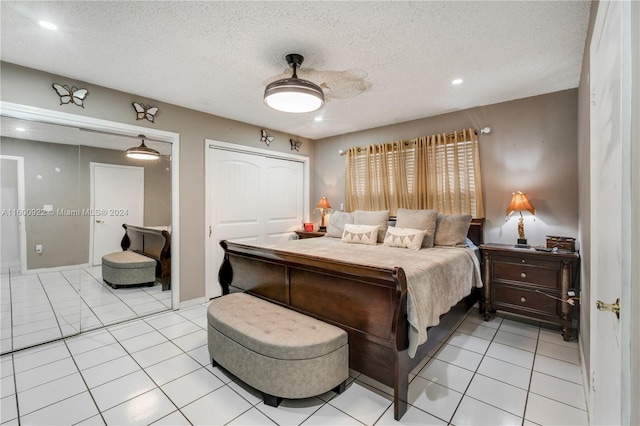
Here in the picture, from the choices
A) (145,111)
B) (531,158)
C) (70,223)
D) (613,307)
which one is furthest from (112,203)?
(531,158)

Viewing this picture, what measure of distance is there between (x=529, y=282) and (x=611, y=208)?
2.28m

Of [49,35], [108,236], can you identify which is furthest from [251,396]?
[49,35]

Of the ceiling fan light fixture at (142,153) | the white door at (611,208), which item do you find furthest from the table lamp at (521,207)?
the ceiling fan light fixture at (142,153)

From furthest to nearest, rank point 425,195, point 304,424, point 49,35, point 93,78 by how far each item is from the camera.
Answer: point 425,195, point 93,78, point 49,35, point 304,424

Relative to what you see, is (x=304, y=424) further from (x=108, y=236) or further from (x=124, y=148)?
(x=124, y=148)

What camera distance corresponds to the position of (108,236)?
3285 millimetres

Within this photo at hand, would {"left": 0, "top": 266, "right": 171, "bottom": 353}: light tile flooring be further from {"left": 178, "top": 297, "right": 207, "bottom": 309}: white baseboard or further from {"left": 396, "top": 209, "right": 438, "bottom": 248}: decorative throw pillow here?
{"left": 396, "top": 209, "right": 438, "bottom": 248}: decorative throw pillow

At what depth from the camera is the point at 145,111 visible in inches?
130

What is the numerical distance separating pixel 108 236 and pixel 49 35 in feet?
6.55

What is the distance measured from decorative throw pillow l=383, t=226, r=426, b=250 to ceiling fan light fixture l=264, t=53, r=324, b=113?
1728mm

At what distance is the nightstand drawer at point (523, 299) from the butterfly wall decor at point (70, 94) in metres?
4.73

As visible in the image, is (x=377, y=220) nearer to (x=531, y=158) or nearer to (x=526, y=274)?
(x=526, y=274)

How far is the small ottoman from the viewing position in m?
3.35

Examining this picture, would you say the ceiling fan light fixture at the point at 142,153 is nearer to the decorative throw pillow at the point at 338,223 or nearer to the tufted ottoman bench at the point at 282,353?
the tufted ottoman bench at the point at 282,353
